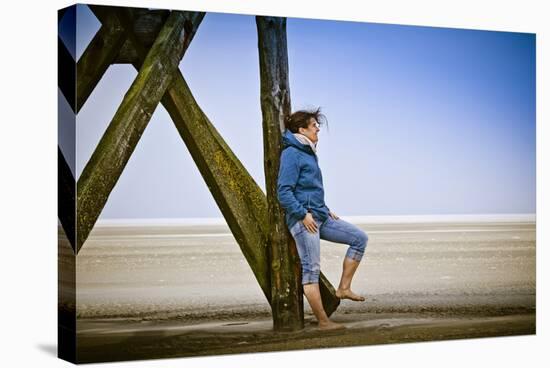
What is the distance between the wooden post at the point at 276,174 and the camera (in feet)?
33.4

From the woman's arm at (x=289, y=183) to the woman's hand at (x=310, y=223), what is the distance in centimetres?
4

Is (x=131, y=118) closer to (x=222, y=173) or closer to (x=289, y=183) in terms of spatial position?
(x=222, y=173)

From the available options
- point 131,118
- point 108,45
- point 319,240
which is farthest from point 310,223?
point 108,45

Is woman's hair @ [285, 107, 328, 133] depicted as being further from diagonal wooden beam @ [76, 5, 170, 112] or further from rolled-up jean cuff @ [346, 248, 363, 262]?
diagonal wooden beam @ [76, 5, 170, 112]

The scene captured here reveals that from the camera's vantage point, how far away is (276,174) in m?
10.2

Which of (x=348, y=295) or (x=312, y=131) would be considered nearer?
(x=312, y=131)

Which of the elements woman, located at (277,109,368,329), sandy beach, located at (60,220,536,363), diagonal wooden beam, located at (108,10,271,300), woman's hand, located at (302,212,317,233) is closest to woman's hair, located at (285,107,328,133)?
woman, located at (277,109,368,329)

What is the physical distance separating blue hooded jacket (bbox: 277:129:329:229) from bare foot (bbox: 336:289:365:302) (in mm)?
611

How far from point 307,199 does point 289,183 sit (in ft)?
0.73

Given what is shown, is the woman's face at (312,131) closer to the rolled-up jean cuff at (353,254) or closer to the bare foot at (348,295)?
the rolled-up jean cuff at (353,254)

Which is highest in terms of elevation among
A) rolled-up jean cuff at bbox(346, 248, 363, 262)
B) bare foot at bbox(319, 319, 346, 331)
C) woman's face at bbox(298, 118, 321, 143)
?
woman's face at bbox(298, 118, 321, 143)

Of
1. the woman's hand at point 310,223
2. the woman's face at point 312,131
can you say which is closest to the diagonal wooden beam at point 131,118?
the woman's face at point 312,131

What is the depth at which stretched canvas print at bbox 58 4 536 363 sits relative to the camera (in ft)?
31.3

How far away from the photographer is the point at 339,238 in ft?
34.3
